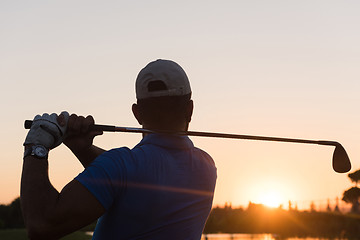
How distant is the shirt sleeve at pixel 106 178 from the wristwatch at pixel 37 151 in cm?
27

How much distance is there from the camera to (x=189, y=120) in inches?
125

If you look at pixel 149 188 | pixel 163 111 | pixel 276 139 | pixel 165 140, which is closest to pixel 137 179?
pixel 149 188

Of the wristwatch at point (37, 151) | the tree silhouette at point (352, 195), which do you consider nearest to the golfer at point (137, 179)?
the wristwatch at point (37, 151)

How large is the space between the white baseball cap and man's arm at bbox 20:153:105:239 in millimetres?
700

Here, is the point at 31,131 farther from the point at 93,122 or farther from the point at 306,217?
the point at 306,217

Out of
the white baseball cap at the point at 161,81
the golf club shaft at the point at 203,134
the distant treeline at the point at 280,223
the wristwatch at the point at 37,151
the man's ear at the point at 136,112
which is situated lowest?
the distant treeline at the point at 280,223

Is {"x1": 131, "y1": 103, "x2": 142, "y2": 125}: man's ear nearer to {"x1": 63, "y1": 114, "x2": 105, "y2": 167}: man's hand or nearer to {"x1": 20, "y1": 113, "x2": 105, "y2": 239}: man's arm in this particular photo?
{"x1": 63, "y1": 114, "x2": 105, "y2": 167}: man's hand

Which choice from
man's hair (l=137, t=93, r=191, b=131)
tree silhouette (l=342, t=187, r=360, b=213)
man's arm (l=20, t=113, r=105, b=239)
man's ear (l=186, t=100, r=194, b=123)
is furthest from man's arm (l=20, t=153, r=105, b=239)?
tree silhouette (l=342, t=187, r=360, b=213)

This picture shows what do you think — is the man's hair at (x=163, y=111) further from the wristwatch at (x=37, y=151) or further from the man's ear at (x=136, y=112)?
the wristwatch at (x=37, y=151)

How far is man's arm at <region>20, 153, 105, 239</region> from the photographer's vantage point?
249cm

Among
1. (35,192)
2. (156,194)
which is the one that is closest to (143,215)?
(156,194)

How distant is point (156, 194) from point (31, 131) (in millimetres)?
776

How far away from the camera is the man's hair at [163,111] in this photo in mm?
2959

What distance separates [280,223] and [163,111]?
303 ft
